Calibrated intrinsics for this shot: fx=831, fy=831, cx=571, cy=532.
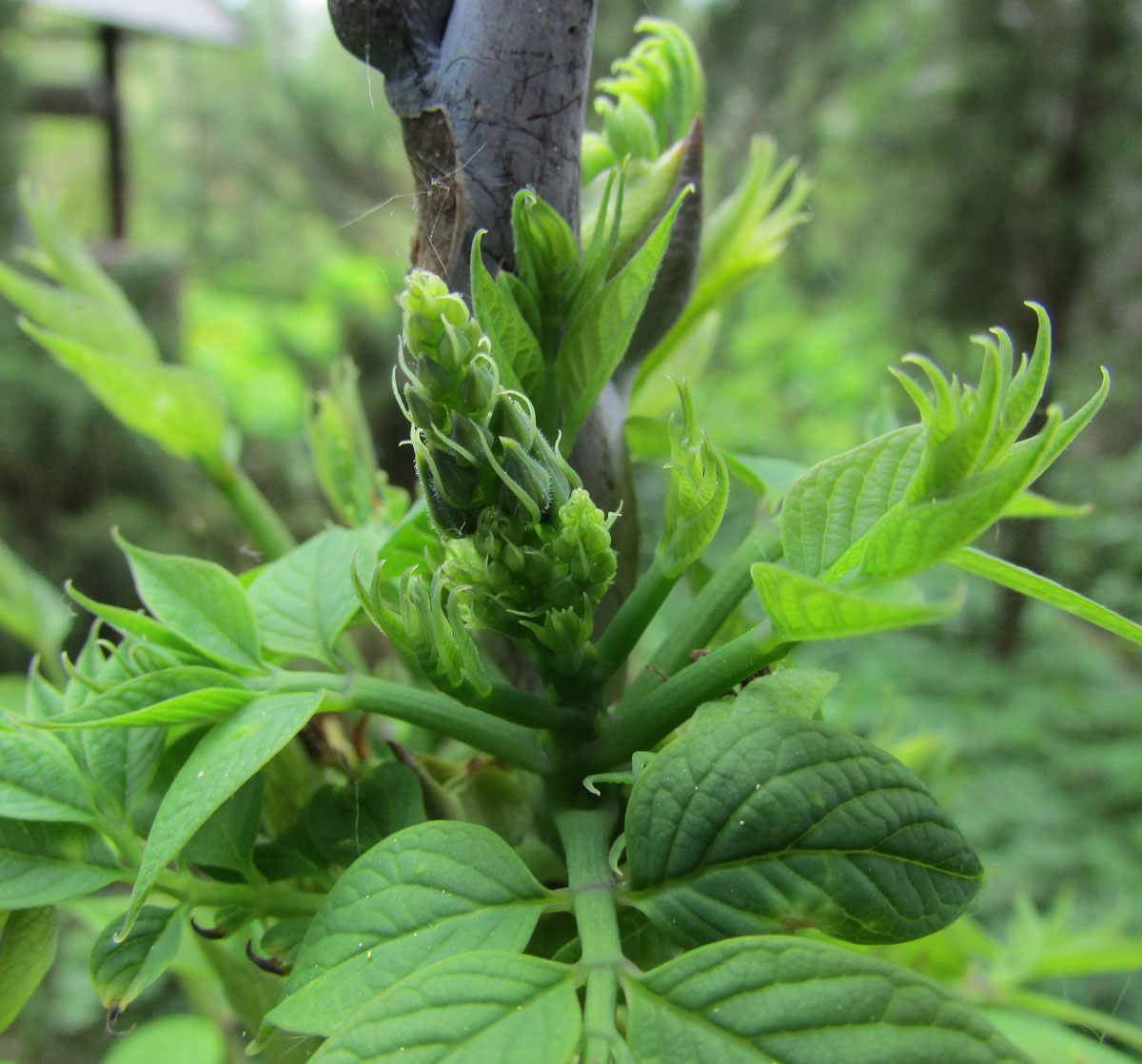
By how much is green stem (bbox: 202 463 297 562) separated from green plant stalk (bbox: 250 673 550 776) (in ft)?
0.49

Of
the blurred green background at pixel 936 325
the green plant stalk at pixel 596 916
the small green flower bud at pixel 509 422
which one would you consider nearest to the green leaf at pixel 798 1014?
the green plant stalk at pixel 596 916

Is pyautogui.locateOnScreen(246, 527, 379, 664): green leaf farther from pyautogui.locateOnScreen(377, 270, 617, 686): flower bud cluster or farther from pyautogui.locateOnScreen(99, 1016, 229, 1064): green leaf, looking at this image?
pyautogui.locateOnScreen(99, 1016, 229, 1064): green leaf

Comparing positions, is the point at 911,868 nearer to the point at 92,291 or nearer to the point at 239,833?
the point at 239,833

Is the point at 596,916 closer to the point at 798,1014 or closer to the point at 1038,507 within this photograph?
the point at 798,1014

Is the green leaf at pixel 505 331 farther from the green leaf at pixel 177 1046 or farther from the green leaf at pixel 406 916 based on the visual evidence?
the green leaf at pixel 177 1046

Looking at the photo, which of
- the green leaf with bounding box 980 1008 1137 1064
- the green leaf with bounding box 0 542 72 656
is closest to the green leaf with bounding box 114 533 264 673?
the green leaf with bounding box 0 542 72 656

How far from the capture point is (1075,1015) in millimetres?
268

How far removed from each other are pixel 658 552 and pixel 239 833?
0.45 ft

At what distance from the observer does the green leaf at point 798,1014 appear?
0.48ft

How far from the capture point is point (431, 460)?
167mm

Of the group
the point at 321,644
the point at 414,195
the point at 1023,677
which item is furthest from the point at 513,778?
the point at 1023,677

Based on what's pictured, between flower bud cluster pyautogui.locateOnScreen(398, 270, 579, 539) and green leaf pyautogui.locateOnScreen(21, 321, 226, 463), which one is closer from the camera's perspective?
flower bud cluster pyautogui.locateOnScreen(398, 270, 579, 539)

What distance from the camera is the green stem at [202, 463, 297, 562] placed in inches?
13.9

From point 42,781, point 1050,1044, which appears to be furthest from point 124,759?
point 1050,1044
